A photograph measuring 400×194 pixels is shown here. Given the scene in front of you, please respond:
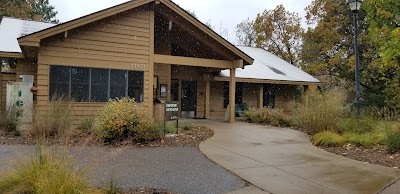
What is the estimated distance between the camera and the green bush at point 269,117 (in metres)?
14.3

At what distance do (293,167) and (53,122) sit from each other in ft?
20.2

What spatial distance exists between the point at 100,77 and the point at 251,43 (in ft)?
106

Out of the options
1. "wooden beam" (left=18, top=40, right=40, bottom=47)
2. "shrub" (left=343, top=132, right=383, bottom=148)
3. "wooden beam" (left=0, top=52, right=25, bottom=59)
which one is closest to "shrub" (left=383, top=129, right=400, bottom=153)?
"shrub" (left=343, top=132, right=383, bottom=148)

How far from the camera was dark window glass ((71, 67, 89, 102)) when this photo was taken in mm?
11773

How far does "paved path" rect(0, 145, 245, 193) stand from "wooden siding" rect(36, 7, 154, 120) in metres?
4.35

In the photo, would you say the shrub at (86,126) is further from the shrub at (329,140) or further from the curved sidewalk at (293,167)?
the shrub at (329,140)

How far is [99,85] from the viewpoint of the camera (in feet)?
40.2

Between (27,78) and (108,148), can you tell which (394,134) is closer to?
(108,148)

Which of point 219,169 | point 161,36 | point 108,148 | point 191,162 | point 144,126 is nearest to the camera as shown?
point 219,169

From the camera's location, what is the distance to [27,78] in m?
12.6

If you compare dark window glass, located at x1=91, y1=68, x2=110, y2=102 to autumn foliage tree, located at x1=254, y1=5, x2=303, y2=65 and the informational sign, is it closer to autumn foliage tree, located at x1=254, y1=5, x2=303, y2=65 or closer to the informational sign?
the informational sign

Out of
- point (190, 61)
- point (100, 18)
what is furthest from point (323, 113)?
point (100, 18)

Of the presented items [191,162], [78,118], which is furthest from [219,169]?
[78,118]

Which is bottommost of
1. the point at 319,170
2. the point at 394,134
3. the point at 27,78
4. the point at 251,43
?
the point at 319,170
